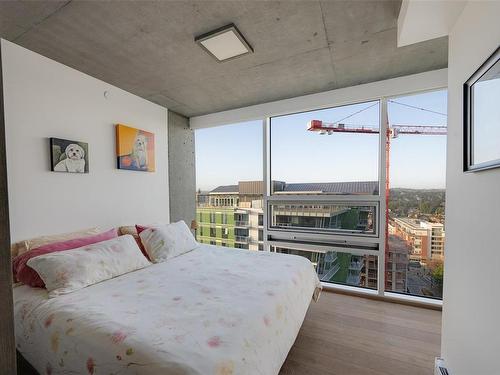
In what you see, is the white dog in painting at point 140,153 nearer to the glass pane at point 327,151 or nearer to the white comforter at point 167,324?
the white comforter at point 167,324

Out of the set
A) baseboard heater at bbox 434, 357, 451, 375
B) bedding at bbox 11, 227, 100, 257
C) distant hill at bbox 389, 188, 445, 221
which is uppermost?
distant hill at bbox 389, 188, 445, 221

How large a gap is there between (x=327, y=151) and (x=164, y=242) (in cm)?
230

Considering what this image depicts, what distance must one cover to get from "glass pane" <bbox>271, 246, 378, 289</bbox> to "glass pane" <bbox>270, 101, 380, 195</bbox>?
0.82 metres

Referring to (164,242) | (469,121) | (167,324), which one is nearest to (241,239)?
(164,242)

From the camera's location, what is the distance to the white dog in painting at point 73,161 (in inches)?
85.8

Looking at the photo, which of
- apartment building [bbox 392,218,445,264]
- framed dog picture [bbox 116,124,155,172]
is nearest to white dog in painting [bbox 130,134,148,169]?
framed dog picture [bbox 116,124,155,172]

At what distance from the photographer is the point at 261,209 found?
354 centimetres

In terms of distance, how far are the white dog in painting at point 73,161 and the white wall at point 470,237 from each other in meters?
3.05

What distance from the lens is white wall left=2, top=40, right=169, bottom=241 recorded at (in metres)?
1.92

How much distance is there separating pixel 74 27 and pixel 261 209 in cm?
281

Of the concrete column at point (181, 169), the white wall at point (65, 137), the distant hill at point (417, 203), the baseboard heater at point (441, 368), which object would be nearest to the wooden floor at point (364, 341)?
the baseboard heater at point (441, 368)

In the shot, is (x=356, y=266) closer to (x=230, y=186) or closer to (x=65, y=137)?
(x=230, y=186)

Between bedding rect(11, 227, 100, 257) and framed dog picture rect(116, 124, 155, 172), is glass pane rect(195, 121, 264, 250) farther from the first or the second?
bedding rect(11, 227, 100, 257)

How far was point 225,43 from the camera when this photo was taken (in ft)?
6.40
